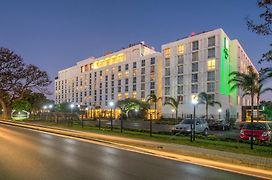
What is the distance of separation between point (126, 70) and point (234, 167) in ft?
308

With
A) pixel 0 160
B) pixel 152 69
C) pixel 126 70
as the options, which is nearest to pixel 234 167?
pixel 0 160

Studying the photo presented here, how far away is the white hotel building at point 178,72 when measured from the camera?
75.8 metres

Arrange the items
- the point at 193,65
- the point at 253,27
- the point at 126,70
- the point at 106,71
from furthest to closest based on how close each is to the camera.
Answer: the point at 106,71 < the point at 126,70 < the point at 193,65 < the point at 253,27

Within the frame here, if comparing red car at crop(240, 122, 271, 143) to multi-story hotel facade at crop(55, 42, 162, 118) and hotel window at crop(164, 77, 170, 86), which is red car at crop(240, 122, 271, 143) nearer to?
hotel window at crop(164, 77, 170, 86)

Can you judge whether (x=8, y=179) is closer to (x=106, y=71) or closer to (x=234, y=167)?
(x=234, y=167)

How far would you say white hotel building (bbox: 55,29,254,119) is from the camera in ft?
249

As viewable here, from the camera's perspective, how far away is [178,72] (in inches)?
3307

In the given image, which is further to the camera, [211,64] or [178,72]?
[178,72]

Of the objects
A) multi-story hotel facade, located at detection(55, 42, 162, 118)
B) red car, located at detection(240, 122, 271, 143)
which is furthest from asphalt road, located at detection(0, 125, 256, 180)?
multi-story hotel facade, located at detection(55, 42, 162, 118)

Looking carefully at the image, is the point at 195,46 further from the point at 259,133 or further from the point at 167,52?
the point at 259,133

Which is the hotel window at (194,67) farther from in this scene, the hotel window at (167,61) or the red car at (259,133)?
the red car at (259,133)

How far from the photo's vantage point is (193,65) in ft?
265

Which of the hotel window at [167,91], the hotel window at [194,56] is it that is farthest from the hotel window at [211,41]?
the hotel window at [167,91]

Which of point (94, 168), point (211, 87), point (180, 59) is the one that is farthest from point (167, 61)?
point (94, 168)
